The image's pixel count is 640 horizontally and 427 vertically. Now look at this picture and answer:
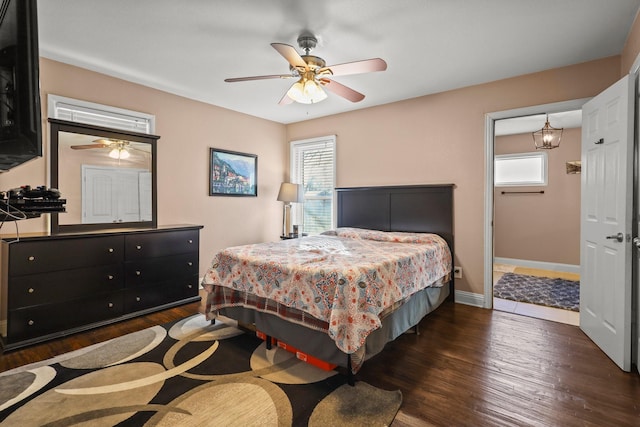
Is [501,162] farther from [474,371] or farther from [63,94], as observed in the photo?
[63,94]

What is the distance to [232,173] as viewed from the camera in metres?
4.70

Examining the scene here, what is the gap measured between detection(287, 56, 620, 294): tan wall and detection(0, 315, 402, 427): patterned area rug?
2427 mm

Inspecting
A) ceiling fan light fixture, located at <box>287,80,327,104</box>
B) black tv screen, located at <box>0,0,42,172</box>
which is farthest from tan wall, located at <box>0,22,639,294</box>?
black tv screen, located at <box>0,0,42,172</box>

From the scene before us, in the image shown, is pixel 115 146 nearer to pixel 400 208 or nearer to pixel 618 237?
pixel 400 208

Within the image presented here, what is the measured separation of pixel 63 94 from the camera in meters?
3.11

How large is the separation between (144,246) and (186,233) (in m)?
0.48

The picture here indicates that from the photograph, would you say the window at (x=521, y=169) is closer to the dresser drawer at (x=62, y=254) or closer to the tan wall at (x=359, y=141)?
the tan wall at (x=359, y=141)

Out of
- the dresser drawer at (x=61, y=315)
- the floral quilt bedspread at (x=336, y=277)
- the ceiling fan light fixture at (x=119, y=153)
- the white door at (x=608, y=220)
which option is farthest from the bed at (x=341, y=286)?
the ceiling fan light fixture at (x=119, y=153)

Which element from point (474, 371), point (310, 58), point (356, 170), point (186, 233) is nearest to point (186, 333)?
point (186, 233)

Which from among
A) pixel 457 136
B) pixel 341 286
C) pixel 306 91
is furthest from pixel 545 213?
pixel 341 286

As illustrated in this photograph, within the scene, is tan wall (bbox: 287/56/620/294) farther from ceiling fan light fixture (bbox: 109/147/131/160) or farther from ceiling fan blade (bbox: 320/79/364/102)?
ceiling fan light fixture (bbox: 109/147/131/160)

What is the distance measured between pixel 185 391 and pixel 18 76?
5.99ft

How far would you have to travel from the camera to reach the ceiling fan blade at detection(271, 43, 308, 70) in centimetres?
211

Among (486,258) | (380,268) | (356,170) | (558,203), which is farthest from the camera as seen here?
(558,203)
